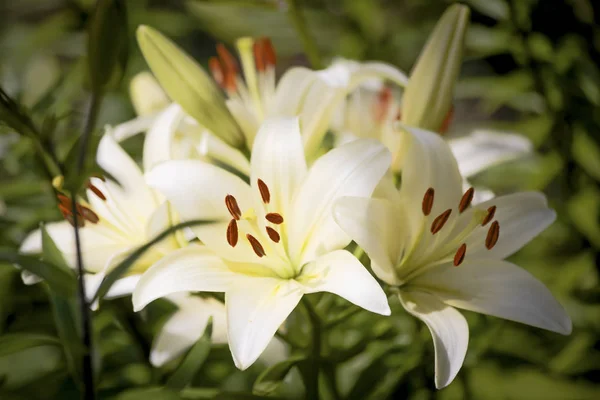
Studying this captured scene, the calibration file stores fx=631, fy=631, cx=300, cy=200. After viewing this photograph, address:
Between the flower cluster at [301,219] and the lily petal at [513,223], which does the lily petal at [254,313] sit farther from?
the lily petal at [513,223]

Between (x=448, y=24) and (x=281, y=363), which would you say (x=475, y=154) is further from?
(x=281, y=363)

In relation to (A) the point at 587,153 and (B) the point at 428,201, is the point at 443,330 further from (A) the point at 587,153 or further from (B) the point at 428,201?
(A) the point at 587,153

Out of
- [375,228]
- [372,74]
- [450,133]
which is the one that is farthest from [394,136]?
[450,133]

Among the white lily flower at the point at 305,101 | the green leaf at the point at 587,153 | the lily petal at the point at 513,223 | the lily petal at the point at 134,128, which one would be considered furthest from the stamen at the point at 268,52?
the green leaf at the point at 587,153

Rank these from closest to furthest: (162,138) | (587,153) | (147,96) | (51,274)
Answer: (51,274) < (162,138) < (147,96) < (587,153)

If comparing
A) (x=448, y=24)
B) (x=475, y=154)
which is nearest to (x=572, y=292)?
(x=475, y=154)
